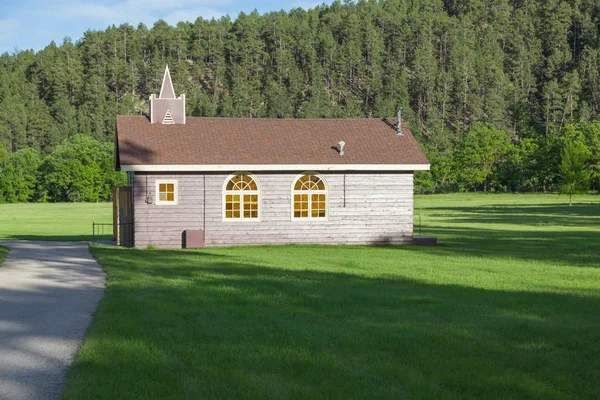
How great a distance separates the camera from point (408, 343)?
8.87 metres

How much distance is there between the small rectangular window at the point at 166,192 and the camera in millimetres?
26172

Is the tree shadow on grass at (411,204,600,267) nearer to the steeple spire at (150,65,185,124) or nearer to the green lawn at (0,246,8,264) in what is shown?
the steeple spire at (150,65,185,124)

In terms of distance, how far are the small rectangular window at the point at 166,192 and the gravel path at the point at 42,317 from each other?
5557 millimetres

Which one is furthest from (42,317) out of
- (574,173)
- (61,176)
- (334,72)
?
(334,72)

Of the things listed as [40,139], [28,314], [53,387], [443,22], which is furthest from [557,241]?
[443,22]

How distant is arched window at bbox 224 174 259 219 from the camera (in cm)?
2684

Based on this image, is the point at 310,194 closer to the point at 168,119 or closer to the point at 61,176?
the point at 168,119

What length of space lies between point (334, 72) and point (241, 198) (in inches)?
5721

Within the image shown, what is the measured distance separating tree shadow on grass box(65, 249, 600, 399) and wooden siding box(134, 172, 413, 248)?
1170 centimetres

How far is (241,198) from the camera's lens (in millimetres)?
26906

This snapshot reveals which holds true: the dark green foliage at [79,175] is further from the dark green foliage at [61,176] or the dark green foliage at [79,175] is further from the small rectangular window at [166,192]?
the small rectangular window at [166,192]

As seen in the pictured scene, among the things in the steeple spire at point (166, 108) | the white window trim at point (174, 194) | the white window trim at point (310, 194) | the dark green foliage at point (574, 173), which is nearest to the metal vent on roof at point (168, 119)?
the steeple spire at point (166, 108)

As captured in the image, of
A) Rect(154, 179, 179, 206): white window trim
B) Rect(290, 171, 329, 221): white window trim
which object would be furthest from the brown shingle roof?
Rect(154, 179, 179, 206): white window trim

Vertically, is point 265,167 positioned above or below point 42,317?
above
